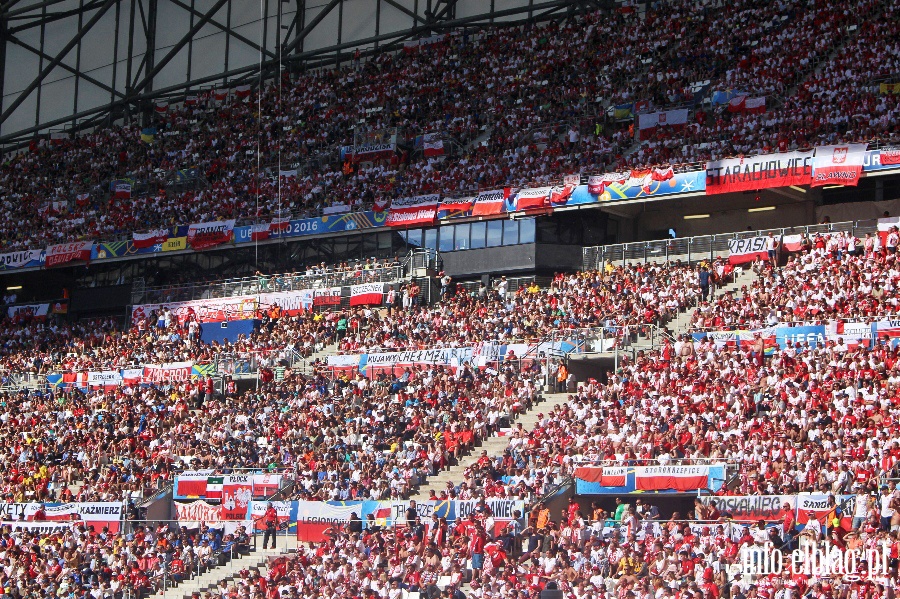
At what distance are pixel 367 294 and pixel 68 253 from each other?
15837 mm

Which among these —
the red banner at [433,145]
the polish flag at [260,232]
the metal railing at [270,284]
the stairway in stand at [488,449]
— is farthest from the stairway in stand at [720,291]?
the polish flag at [260,232]

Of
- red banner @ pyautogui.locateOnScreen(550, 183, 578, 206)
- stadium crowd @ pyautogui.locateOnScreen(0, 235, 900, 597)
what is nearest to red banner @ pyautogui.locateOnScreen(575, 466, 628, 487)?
stadium crowd @ pyautogui.locateOnScreen(0, 235, 900, 597)

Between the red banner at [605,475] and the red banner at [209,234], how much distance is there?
2453cm

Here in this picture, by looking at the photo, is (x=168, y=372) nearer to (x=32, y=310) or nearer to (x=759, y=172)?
(x=32, y=310)

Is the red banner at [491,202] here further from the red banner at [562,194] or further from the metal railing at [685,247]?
the metal railing at [685,247]

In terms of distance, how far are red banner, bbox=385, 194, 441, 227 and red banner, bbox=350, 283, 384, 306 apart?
2624mm

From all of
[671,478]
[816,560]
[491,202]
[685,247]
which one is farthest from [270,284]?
[816,560]

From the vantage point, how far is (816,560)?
2111 cm

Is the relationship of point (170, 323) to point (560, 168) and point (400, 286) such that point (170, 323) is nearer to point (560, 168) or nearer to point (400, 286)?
point (400, 286)

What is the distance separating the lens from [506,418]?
32125mm

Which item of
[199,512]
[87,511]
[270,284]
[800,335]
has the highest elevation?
[270,284]

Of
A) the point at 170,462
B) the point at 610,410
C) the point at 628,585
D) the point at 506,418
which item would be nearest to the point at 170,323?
the point at 170,462

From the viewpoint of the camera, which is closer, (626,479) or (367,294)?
(626,479)

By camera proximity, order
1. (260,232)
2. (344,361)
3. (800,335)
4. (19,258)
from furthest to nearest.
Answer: (19,258) < (260,232) < (344,361) < (800,335)
